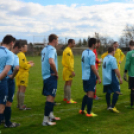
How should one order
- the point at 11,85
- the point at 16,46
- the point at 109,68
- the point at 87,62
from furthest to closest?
the point at 109,68, the point at 16,46, the point at 87,62, the point at 11,85

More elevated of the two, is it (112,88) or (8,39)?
(8,39)

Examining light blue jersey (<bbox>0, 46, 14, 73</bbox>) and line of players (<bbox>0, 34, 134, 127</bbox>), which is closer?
light blue jersey (<bbox>0, 46, 14, 73</bbox>)

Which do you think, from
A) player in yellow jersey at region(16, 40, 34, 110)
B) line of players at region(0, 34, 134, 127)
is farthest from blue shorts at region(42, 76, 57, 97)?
player in yellow jersey at region(16, 40, 34, 110)

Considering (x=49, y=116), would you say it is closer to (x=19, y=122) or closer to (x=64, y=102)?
(x=19, y=122)

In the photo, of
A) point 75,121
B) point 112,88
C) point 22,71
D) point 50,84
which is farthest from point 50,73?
point 112,88

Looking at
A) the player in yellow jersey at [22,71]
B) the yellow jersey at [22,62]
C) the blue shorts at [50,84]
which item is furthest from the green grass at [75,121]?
the yellow jersey at [22,62]

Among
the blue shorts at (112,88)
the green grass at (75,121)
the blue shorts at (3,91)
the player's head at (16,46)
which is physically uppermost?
the player's head at (16,46)

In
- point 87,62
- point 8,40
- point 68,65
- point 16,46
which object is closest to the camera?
point 8,40

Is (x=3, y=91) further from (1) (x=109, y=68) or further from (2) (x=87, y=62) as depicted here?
(1) (x=109, y=68)

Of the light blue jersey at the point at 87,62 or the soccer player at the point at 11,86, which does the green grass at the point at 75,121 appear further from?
the light blue jersey at the point at 87,62

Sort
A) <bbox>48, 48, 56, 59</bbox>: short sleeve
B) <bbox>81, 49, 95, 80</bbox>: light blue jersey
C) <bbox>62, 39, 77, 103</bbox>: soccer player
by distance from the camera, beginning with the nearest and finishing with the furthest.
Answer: <bbox>48, 48, 56, 59</bbox>: short sleeve → <bbox>81, 49, 95, 80</bbox>: light blue jersey → <bbox>62, 39, 77, 103</bbox>: soccer player

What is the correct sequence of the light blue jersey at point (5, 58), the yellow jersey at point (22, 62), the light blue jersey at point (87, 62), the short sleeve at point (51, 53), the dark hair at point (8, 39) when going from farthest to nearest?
the yellow jersey at point (22, 62) < the light blue jersey at point (87, 62) < the short sleeve at point (51, 53) < the dark hair at point (8, 39) < the light blue jersey at point (5, 58)

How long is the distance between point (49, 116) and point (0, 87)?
6.04ft

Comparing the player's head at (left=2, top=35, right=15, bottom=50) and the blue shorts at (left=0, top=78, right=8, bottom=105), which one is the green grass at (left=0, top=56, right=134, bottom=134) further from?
the player's head at (left=2, top=35, right=15, bottom=50)
